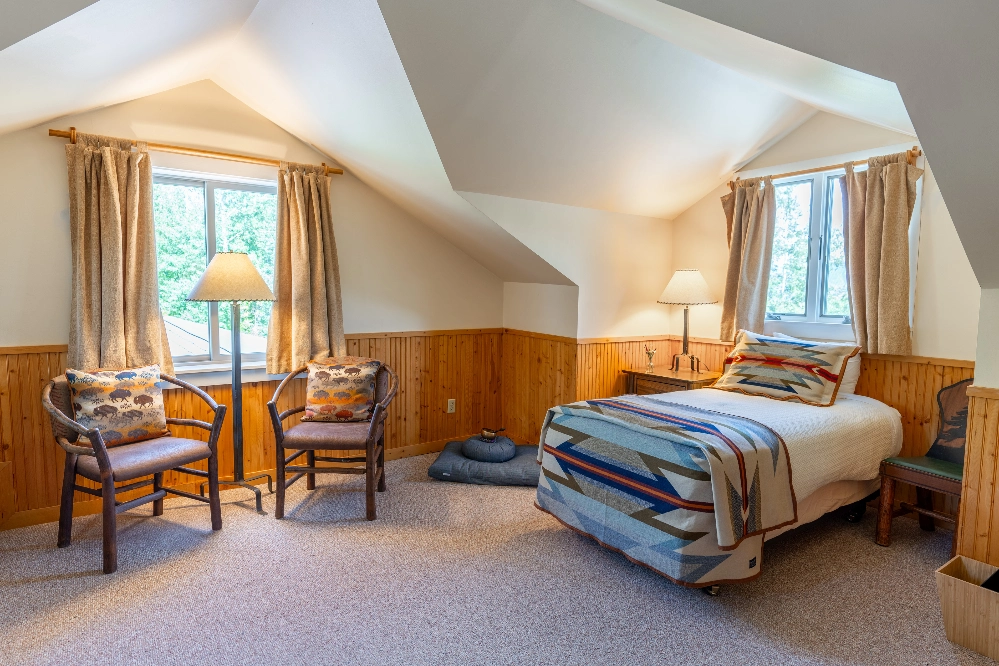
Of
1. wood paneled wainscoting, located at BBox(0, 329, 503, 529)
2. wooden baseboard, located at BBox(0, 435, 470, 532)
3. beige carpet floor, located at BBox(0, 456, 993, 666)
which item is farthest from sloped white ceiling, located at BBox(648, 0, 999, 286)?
wooden baseboard, located at BBox(0, 435, 470, 532)

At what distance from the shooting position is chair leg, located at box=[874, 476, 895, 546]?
2846 millimetres

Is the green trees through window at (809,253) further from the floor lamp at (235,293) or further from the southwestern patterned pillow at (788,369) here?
the floor lamp at (235,293)

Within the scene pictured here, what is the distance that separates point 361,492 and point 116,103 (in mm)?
2630

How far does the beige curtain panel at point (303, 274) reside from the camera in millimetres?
3625

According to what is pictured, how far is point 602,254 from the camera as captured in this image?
411 cm

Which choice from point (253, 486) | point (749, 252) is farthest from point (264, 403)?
point (749, 252)

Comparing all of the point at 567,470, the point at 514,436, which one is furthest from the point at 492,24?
the point at 514,436

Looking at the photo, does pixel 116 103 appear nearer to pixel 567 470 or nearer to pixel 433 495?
pixel 433 495

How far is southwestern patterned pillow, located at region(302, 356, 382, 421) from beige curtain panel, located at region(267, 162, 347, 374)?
0.25 m

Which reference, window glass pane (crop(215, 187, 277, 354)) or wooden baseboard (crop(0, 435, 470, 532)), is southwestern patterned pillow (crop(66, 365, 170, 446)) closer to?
wooden baseboard (crop(0, 435, 470, 532))

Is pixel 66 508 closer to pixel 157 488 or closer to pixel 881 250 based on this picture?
pixel 157 488

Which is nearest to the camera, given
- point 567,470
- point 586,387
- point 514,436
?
point 567,470

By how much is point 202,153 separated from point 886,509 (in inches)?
168

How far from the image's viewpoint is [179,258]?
3.49 m
